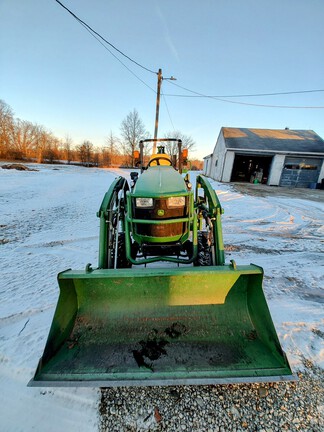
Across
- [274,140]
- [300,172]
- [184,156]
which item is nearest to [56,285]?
[184,156]

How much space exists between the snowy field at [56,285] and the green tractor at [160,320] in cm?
34

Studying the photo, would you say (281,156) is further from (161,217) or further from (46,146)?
(46,146)

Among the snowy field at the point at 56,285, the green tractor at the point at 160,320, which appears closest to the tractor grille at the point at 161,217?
the green tractor at the point at 160,320

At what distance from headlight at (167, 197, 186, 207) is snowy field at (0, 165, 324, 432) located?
1.72m

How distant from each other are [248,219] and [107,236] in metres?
5.67

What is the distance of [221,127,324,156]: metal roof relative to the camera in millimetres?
18719

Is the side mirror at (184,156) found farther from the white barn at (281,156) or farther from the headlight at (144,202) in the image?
the white barn at (281,156)

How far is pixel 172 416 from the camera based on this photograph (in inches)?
58.9

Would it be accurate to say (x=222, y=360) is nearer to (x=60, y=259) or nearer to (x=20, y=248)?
(x=60, y=259)

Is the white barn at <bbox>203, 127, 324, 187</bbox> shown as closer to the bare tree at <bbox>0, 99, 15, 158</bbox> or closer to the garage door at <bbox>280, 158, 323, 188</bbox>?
the garage door at <bbox>280, 158, 323, 188</bbox>

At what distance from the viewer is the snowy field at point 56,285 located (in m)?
1.55

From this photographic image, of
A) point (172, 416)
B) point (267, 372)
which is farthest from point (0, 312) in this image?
point (267, 372)

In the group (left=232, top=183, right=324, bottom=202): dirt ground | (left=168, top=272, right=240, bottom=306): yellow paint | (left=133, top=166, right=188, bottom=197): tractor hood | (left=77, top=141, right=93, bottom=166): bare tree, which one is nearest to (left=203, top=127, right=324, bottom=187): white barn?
(left=232, top=183, right=324, bottom=202): dirt ground

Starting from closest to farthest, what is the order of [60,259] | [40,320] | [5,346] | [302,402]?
[302,402] → [5,346] → [40,320] → [60,259]
